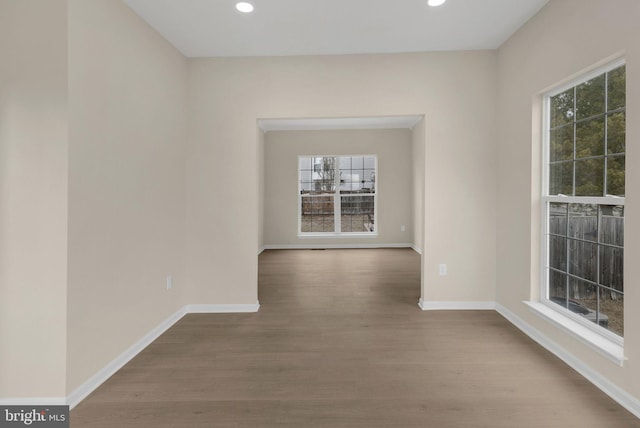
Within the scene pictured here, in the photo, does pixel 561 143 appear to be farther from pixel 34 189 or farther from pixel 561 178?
pixel 34 189

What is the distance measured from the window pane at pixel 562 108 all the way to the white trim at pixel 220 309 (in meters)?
3.32

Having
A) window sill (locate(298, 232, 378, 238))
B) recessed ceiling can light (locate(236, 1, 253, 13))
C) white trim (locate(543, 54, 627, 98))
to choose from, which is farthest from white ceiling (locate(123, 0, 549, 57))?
window sill (locate(298, 232, 378, 238))

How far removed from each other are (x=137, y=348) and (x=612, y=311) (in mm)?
3448

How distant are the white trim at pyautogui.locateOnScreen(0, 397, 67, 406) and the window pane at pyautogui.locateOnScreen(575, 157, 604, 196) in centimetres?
364

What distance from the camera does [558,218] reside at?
9.38 ft

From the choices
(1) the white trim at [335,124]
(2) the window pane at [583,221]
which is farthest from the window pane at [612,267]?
(1) the white trim at [335,124]

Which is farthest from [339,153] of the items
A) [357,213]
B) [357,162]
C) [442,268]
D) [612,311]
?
[612,311]

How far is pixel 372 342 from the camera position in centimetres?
296

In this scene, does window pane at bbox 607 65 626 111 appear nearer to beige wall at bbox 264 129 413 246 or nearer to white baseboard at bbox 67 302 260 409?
white baseboard at bbox 67 302 260 409

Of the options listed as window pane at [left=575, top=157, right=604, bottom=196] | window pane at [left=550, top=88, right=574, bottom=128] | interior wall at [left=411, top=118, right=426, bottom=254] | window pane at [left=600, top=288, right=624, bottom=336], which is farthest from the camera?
interior wall at [left=411, top=118, right=426, bottom=254]

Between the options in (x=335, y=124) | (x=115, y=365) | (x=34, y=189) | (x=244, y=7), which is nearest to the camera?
(x=34, y=189)

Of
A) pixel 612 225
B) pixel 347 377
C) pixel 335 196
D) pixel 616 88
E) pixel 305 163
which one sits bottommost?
pixel 347 377

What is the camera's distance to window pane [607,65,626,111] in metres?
2.18

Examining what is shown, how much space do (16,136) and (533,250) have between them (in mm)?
3841
